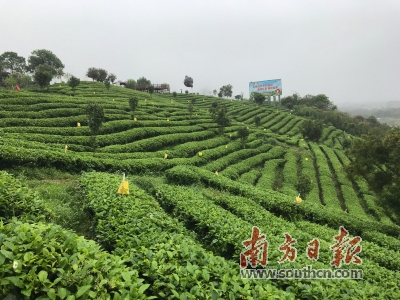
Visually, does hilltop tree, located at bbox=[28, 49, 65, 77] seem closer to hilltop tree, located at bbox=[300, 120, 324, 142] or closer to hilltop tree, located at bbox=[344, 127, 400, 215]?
hilltop tree, located at bbox=[300, 120, 324, 142]

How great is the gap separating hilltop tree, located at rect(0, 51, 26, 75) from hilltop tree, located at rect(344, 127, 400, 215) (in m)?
87.5

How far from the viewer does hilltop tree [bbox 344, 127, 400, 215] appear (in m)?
15.8

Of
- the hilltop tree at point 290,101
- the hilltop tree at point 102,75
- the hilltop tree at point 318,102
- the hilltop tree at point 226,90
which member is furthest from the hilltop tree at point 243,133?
the hilltop tree at point 318,102

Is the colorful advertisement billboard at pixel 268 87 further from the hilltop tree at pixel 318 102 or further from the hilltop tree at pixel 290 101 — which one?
the hilltop tree at pixel 318 102

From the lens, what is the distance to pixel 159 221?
6438 mm

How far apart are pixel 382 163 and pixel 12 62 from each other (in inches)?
3636

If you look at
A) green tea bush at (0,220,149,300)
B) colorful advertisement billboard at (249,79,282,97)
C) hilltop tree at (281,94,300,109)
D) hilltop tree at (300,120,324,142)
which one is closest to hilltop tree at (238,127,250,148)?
hilltop tree at (300,120,324,142)

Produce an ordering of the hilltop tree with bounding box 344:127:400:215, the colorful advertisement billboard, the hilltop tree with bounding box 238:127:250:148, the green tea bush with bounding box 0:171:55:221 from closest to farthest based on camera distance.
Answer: the green tea bush with bounding box 0:171:55:221 < the hilltop tree with bounding box 344:127:400:215 < the hilltop tree with bounding box 238:127:250:148 < the colorful advertisement billboard

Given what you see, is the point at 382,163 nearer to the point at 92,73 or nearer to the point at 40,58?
the point at 92,73

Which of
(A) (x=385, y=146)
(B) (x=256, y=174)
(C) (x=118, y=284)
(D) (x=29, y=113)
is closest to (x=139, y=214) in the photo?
(C) (x=118, y=284)

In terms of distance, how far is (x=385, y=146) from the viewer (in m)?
16.2

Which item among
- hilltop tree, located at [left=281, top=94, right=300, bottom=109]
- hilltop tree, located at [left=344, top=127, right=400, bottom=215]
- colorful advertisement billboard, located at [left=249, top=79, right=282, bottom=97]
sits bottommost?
hilltop tree, located at [left=344, top=127, right=400, bottom=215]

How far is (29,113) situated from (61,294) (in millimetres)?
26032

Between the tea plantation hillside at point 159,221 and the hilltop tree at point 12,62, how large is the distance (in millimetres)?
59899
